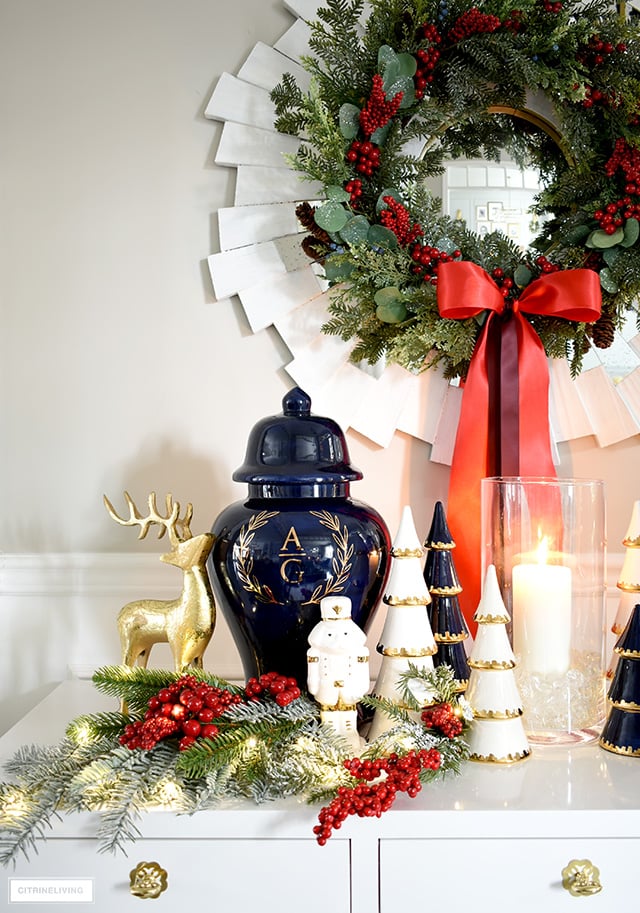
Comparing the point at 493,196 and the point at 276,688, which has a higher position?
the point at 493,196

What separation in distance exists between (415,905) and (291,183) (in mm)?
965

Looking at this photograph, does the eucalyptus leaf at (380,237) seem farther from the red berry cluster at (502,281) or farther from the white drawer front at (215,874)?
the white drawer front at (215,874)

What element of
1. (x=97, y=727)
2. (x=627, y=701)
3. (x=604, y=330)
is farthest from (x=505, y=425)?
(x=97, y=727)

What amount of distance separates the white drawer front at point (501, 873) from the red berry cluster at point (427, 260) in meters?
0.72

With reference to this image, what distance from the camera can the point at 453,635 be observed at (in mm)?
979

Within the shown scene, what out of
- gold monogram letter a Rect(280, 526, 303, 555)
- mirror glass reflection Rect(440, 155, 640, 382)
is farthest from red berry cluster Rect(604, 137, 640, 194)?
gold monogram letter a Rect(280, 526, 303, 555)

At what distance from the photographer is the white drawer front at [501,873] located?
778mm

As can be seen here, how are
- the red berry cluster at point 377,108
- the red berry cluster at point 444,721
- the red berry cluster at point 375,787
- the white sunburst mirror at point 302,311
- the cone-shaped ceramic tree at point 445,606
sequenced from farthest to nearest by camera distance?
the white sunburst mirror at point 302,311
the red berry cluster at point 377,108
the cone-shaped ceramic tree at point 445,606
the red berry cluster at point 444,721
the red berry cluster at point 375,787

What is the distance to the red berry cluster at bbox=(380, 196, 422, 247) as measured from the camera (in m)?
1.14

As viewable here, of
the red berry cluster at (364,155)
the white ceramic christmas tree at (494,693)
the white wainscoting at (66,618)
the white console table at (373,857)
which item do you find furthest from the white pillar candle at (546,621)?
the red berry cluster at (364,155)

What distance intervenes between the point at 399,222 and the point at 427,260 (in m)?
0.07

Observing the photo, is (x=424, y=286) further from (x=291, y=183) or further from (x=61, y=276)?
(x=61, y=276)

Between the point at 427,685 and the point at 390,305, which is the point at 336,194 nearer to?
the point at 390,305

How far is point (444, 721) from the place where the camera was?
2.80 ft
